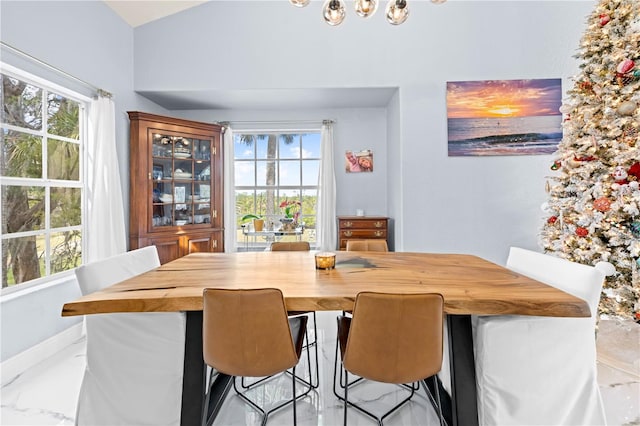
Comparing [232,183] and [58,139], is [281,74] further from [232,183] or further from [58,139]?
[58,139]

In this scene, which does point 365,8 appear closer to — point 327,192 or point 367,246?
point 367,246

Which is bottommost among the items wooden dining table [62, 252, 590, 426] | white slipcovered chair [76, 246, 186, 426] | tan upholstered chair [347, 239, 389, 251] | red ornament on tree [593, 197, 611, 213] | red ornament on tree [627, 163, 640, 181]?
white slipcovered chair [76, 246, 186, 426]

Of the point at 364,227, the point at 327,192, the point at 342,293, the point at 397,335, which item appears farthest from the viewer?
the point at 327,192

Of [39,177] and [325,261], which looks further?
[39,177]

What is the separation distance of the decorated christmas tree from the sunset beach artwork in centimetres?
82

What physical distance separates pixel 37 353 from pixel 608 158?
180 inches

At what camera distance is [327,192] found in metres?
4.27

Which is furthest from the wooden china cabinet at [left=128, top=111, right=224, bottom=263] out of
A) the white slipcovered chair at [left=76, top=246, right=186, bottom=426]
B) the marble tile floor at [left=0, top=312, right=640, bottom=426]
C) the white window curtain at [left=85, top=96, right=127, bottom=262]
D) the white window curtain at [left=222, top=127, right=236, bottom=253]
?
the white slipcovered chair at [left=76, top=246, right=186, bottom=426]

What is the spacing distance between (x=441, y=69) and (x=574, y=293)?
2968 mm

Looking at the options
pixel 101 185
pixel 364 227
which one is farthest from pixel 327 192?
pixel 101 185

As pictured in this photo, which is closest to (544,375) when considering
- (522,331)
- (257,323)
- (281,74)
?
(522,331)

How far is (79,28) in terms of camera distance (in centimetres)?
276

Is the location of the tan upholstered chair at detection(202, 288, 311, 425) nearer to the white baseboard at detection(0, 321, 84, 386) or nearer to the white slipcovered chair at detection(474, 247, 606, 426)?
the white slipcovered chair at detection(474, 247, 606, 426)

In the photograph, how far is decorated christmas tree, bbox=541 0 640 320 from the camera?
7.53 ft
